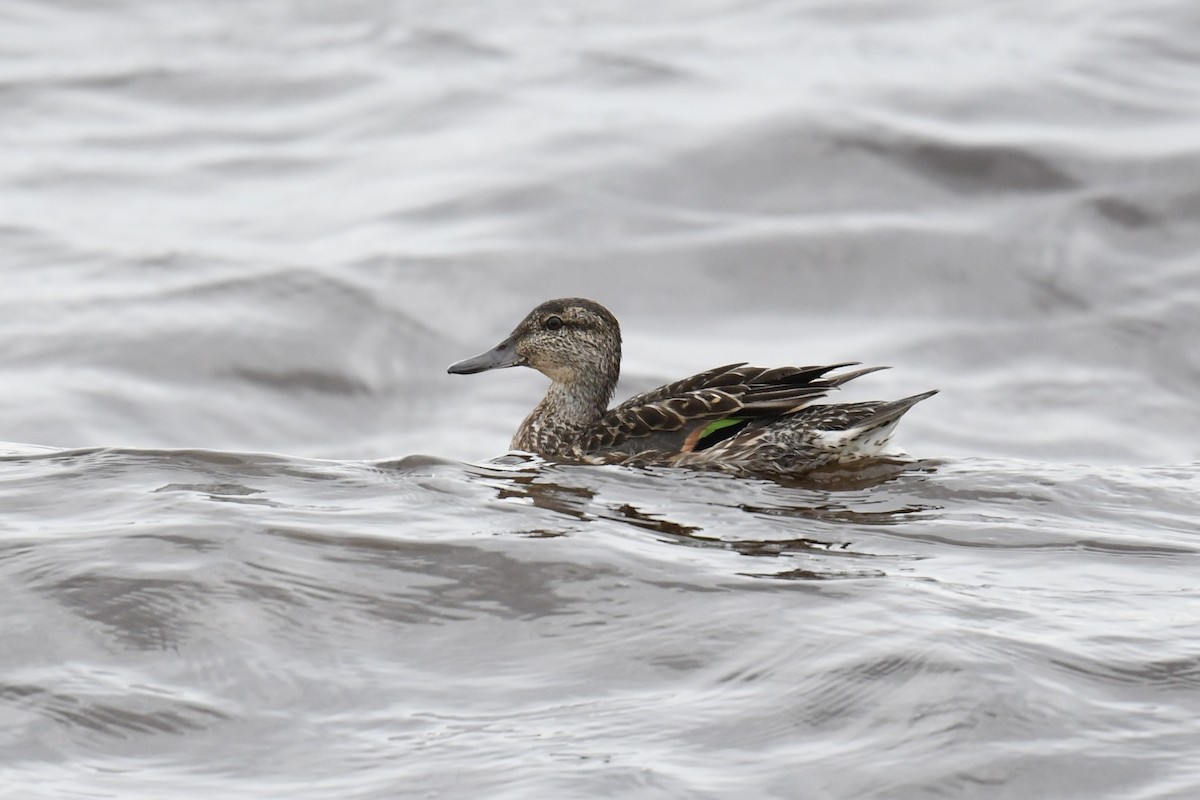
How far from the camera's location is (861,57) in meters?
17.9

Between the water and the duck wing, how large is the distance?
53cm

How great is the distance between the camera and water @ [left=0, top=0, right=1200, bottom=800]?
5.20 metres

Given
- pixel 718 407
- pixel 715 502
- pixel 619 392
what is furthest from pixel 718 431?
pixel 619 392

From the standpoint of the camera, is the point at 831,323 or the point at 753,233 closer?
the point at 831,323

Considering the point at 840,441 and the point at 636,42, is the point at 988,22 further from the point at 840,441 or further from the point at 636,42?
the point at 840,441

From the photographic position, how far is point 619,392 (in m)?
11.8

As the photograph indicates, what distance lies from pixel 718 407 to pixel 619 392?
3.46 metres

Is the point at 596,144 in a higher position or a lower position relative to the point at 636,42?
lower

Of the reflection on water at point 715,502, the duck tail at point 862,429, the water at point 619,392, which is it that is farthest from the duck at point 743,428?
the water at point 619,392

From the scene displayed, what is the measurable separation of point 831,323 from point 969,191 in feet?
8.28

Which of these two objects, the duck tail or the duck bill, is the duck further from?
the duck bill

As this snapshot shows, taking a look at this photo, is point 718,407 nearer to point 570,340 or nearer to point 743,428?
point 743,428

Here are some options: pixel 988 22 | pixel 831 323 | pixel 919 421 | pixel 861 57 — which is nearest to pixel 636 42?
pixel 861 57

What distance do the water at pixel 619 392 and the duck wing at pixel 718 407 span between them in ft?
1.74
